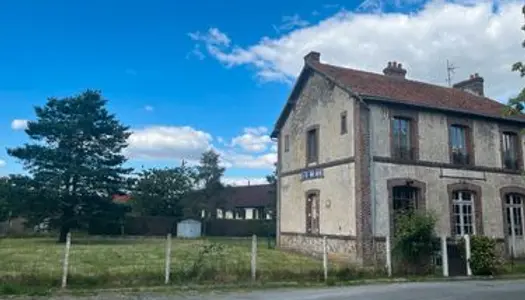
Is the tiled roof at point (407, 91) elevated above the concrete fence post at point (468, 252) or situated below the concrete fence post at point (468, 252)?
above

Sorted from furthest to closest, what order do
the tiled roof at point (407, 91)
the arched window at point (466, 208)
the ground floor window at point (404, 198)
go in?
the arched window at point (466, 208), the tiled roof at point (407, 91), the ground floor window at point (404, 198)

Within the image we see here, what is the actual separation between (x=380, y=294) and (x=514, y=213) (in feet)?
44.3

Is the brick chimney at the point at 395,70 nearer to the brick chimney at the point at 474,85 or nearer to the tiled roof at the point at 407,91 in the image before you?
the tiled roof at the point at 407,91

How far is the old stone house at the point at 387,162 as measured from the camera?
60.8 feet

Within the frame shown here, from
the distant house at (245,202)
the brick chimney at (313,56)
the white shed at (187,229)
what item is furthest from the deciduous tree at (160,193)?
the brick chimney at (313,56)

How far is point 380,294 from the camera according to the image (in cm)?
1118

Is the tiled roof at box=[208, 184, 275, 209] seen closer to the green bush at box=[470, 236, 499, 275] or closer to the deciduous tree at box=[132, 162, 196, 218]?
the deciduous tree at box=[132, 162, 196, 218]

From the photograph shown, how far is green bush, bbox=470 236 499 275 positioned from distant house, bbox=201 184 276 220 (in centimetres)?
3545

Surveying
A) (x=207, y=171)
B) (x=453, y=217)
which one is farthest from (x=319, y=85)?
(x=207, y=171)

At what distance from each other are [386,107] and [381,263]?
6089 mm

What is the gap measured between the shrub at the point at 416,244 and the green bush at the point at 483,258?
4.60ft

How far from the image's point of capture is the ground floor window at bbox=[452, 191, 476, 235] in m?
20.0

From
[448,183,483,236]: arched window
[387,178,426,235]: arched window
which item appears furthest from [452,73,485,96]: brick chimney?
[387,178,426,235]: arched window

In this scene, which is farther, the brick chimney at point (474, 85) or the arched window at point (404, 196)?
the brick chimney at point (474, 85)
